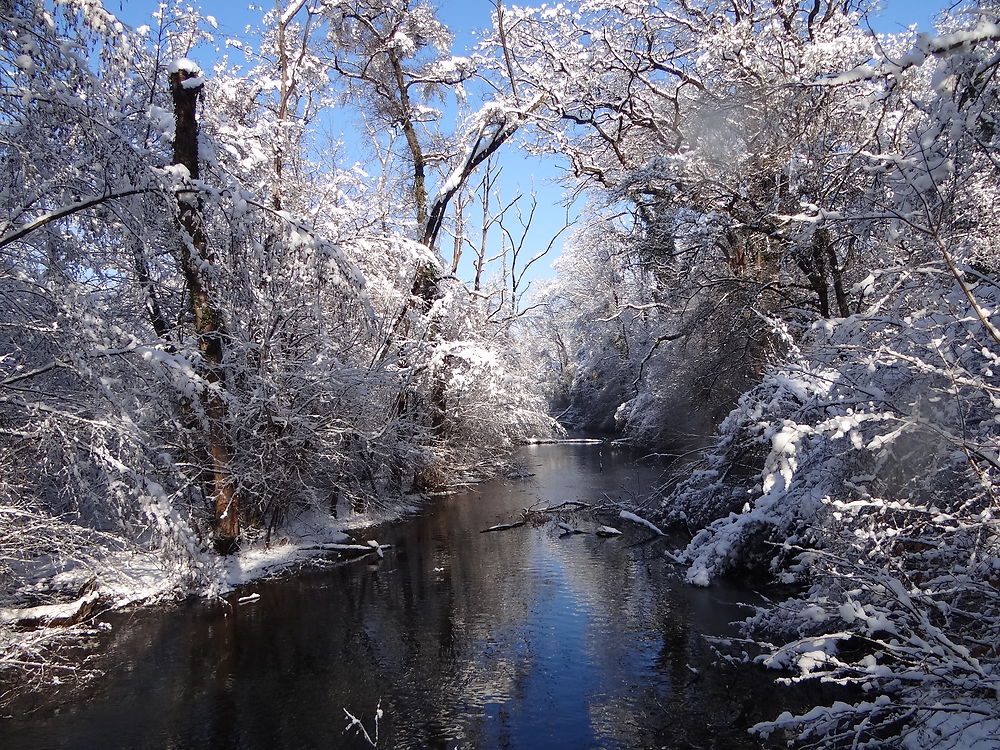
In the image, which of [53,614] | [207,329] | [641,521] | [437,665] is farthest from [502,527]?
[53,614]

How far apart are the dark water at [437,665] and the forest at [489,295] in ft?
2.16

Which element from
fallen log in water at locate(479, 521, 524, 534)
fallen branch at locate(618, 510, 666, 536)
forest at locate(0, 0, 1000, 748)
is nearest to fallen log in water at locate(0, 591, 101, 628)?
forest at locate(0, 0, 1000, 748)

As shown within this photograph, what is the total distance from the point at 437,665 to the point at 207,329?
593 centimetres

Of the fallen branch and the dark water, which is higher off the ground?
the fallen branch

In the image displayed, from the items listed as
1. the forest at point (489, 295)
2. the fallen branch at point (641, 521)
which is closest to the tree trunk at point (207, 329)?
the forest at point (489, 295)

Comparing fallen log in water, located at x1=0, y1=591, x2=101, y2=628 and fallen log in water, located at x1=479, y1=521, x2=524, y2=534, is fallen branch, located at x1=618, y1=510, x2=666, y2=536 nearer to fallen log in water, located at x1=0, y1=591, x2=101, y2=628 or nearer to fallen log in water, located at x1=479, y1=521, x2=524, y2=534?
fallen log in water, located at x1=479, y1=521, x2=524, y2=534

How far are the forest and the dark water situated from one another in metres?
0.66

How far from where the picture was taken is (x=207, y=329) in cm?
976

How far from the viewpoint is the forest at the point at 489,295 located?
13.1 feet

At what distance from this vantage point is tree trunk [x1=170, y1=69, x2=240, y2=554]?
9188mm

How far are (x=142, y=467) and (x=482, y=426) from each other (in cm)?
1168

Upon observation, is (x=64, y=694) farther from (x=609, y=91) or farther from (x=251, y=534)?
(x=609, y=91)

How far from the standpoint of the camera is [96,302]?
7648 mm

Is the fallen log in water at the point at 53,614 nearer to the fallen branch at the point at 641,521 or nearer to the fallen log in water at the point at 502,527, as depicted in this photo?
the fallen log in water at the point at 502,527
